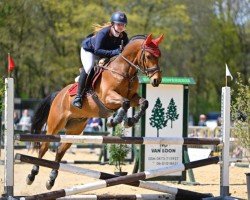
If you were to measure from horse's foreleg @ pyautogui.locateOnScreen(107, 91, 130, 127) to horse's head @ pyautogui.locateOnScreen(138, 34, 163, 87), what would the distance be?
17.0 inches

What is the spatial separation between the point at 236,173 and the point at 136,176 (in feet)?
23.5

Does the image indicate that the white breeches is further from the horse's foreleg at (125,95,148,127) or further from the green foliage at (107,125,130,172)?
the green foliage at (107,125,130,172)

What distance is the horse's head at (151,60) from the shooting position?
23.9 ft

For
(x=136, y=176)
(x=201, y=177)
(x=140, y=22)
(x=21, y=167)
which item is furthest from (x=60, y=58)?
(x=136, y=176)

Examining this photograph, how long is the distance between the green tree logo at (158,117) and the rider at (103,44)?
3.02m

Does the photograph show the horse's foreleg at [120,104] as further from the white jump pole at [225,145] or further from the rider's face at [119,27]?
the white jump pole at [225,145]

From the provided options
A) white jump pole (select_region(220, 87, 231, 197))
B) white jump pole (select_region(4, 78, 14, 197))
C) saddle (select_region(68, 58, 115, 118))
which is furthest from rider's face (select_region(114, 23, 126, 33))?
white jump pole (select_region(4, 78, 14, 197))

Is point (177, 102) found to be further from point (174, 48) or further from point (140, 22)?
point (174, 48)

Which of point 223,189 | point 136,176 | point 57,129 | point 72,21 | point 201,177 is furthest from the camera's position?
point 72,21

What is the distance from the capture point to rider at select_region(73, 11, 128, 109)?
787 cm

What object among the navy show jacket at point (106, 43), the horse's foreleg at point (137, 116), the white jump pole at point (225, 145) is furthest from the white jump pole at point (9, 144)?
the white jump pole at point (225, 145)

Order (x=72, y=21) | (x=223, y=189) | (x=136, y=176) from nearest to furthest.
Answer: (x=136, y=176), (x=223, y=189), (x=72, y=21)

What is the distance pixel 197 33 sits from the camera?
127ft

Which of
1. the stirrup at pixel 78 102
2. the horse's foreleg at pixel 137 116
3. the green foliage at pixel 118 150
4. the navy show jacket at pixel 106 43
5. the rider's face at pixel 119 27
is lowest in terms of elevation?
the green foliage at pixel 118 150
